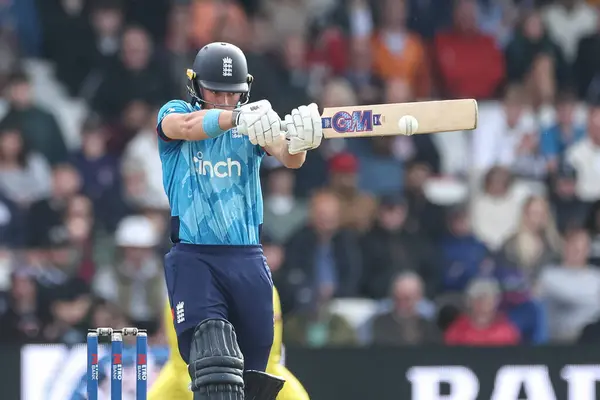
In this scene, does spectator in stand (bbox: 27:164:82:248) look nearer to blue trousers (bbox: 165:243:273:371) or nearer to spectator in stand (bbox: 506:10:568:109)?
spectator in stand (bbox: 506:10:568:109)

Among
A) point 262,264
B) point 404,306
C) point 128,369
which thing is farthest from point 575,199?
point 262,264

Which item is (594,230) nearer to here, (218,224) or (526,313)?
(526,313)

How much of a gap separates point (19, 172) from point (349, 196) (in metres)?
2.74

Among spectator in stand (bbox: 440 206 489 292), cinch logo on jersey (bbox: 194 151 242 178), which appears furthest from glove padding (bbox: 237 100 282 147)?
spectator in stand (bbox: 440 206 489 292)

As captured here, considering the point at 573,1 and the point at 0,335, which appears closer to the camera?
the point at 0,335

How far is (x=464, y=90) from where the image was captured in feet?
44.7

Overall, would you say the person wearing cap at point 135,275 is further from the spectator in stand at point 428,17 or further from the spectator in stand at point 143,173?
the spectator in stand at point 428,17

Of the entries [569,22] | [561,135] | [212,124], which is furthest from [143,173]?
[212,124]

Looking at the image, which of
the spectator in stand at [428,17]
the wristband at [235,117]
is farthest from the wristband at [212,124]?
the spectator in stand at [428,17]

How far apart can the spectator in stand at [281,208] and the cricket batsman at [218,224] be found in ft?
16.9

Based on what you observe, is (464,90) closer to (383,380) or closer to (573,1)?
(573,1)

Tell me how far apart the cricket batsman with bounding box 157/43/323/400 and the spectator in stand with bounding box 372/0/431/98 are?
22.4 ft

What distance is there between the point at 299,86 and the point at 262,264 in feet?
21.2

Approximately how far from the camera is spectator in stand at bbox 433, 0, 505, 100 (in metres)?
13.6
